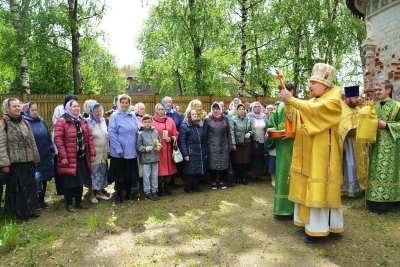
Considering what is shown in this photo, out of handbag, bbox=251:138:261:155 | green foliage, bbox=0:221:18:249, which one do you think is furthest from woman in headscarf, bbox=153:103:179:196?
green foliage, bbox=0:221:18:249

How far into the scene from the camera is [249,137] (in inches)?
298

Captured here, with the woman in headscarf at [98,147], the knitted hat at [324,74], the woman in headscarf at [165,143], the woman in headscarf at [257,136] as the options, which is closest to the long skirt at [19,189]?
the woman in headscarf at [98,147]

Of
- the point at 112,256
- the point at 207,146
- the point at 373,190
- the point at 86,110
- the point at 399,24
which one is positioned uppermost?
the point at 399,24

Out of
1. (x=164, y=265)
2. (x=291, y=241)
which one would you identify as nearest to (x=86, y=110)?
(x=164, y=265)

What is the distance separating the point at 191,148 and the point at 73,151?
235 cm

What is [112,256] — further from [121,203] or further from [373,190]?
[373,190]

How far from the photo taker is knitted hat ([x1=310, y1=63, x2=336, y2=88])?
167 inches

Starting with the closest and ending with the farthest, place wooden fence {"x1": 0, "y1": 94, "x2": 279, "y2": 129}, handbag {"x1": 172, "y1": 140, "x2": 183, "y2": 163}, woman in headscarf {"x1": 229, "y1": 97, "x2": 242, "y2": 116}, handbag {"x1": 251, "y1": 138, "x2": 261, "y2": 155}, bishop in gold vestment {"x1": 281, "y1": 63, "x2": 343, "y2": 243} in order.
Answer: bishop in gold vestment {"x1": 281, "y1": 63, "x2": 343, "y2": 243} < handbag {"x1": 172, "y1": 140, "x2": 183, "y2": 163} < handbag {"x1": 251, "y1": 138, "x2": 261, "y2": 155} < woman in headscarf {"x1": 229, "y1": 97, "x2": 242, "y2": 116} < wooden fence {"x1": 0, "y1": 94, "x2": 279, "y2": 129}

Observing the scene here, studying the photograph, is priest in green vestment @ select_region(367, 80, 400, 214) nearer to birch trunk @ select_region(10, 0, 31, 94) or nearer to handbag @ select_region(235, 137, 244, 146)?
handbag @ select_region(235, 137, 244, 146)

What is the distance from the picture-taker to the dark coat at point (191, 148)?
695cm

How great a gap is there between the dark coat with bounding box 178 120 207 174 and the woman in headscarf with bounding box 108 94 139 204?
101cm

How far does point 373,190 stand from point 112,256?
13.9 ft

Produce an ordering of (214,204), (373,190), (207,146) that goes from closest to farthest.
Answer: (373,190), (214,204), (207,146)

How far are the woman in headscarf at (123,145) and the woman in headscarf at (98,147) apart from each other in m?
0.18
